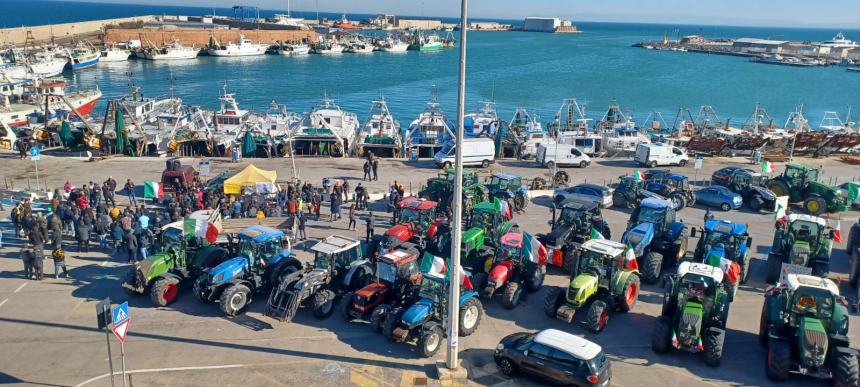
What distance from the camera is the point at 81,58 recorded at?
8681 centimetres

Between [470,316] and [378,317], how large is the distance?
2127 millimetres

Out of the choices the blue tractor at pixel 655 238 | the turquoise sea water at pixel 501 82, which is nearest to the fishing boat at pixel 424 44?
the turquoise sea water at pixel 501 82

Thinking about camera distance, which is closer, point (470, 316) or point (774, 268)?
point (470, 316)

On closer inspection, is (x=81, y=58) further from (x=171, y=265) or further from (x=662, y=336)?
(x=662, y=336)

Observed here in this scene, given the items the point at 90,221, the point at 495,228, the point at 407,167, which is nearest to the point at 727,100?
the point at 407,167

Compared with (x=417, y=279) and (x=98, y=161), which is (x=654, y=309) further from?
(x=98, y=161)

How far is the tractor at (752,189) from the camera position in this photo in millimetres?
25906

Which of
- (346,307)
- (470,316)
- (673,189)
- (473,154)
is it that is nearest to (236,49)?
(473,154)

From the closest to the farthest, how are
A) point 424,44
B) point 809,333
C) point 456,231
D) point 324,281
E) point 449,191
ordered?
point 456,231, point 809,333, point 324,281, point 449,191, point 424,44

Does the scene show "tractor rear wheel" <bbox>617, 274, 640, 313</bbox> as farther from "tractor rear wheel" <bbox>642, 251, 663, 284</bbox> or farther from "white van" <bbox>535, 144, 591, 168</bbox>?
"white van" <bbox>535, 144, 591, 168</bbox>

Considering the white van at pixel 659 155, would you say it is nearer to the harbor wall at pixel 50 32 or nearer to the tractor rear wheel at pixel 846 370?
the tractor rear wheel at pixel 846 370

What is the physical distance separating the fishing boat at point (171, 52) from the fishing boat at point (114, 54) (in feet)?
9.31

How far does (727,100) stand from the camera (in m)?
81.1

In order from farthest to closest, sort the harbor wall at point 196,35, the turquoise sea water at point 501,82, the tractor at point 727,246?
the harbor wall at point 196,35 < the turquoise sea water at point 501,82 < the tractor at point 727,246
